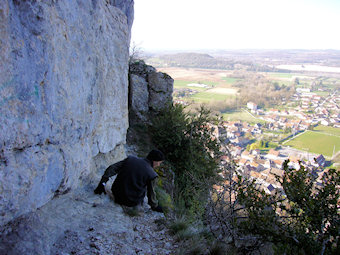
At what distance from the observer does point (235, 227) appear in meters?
3.52

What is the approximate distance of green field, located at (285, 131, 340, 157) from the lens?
72.8 ft

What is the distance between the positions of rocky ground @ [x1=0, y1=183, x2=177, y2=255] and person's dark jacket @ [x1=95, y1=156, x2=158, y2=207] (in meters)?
0.23

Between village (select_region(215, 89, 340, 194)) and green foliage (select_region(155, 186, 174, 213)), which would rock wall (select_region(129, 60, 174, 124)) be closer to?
green foliage (select_region(155, 186, 174, 213))

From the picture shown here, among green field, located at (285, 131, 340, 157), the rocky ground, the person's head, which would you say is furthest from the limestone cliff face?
green field, located at (285, 131, 340, 157)

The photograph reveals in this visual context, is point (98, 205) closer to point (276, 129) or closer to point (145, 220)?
point (145, 220)

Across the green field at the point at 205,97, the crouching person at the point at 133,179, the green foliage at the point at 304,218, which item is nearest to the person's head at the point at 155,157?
the crouching person at the point at 133,179

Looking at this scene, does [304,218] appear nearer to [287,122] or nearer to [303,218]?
[303,218]

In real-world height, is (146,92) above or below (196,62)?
below

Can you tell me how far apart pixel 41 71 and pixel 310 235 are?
10.7 feet

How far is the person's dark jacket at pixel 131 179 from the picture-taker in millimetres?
3717

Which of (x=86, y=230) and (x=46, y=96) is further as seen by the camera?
(x=86, y=230)

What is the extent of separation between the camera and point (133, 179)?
3.72m

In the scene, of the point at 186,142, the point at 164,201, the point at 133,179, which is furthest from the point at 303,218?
the point at 186,142

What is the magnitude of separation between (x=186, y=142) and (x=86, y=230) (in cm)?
534
